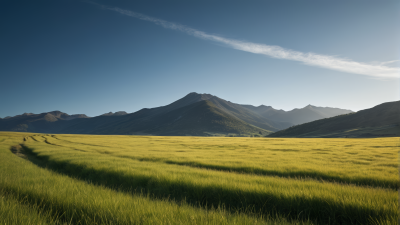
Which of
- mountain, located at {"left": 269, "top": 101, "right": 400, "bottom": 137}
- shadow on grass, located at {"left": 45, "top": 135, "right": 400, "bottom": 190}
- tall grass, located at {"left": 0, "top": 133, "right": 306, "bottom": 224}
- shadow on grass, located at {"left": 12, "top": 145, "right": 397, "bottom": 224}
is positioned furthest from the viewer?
mountain, located at {"left": 269, "top": 101, "right": 400, "bottom": 137}

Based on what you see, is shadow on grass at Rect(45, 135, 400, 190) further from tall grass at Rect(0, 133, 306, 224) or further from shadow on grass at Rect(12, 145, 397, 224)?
tall grass at Rect(0, 133, 306, 224)

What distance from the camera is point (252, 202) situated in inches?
222

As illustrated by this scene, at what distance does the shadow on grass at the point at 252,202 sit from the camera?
4320 millimetres

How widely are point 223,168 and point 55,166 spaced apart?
45.2 feet

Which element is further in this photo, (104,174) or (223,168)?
(223,168)

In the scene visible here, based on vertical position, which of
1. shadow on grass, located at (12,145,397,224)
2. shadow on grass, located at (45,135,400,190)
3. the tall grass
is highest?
the tall grass

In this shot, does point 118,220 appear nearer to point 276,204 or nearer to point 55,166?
point 276,204

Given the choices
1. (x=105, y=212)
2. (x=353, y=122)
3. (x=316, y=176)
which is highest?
(x=353, y=122)

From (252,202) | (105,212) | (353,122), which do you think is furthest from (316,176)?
(353,122)

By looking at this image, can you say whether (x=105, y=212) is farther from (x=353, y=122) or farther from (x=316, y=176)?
(x=353, y=122)

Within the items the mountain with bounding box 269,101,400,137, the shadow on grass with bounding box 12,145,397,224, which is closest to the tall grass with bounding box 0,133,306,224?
the shadow on grass with bounding box 12,145,397,224

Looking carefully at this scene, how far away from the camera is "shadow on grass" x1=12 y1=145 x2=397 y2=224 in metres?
4.32

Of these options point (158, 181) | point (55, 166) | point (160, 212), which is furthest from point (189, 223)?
point (55, 166)

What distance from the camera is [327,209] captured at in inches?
184
